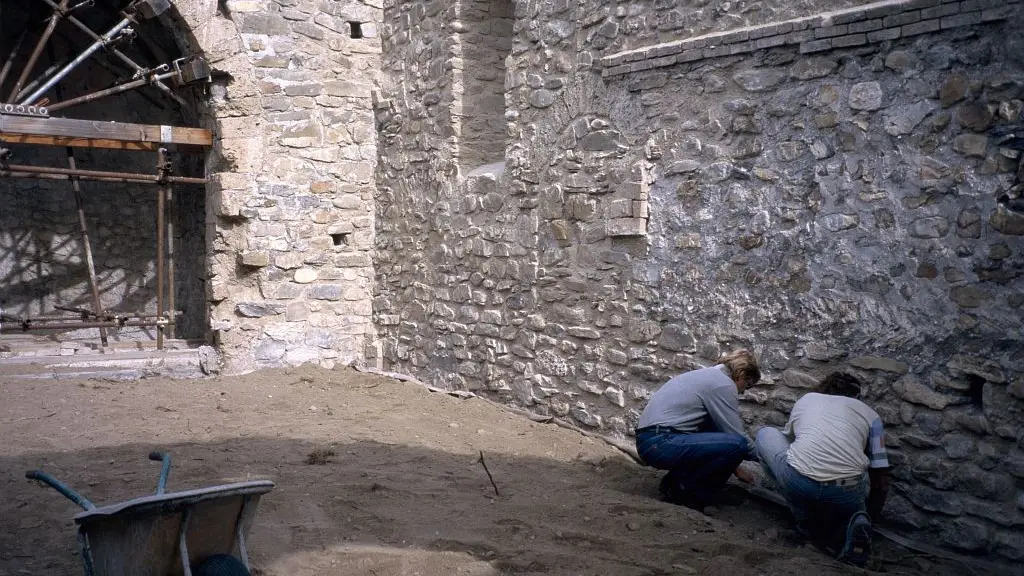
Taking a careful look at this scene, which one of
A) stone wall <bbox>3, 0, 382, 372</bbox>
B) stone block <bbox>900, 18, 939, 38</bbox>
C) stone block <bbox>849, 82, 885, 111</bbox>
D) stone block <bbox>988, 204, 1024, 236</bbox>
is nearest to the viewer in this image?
stone block <bbox>988, 204, 1024, 236</bbox>

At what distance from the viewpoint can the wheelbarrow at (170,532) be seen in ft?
9.16

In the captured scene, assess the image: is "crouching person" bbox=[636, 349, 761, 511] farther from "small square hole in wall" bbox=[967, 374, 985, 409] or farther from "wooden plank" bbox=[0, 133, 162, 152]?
"wooden plank" bbox=[0, 133, 162, 152]

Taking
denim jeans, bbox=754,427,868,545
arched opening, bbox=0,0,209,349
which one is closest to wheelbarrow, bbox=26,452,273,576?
denim jeans, bbox=754,427,868,545

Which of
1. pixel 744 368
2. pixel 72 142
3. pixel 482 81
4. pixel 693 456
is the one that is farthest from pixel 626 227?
pixel 72 142

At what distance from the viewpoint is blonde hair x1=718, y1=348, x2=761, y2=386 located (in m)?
4.62

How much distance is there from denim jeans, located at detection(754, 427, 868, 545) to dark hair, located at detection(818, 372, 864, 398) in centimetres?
37

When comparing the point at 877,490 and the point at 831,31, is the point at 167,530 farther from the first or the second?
the point at 831,31

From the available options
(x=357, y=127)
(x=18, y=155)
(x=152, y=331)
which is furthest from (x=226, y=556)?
(x=18, y=155)

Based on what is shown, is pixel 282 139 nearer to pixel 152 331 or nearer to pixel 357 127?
pixel 357 127

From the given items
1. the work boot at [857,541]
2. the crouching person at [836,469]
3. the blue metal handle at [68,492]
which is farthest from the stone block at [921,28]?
the blue metal handle at [68,492]

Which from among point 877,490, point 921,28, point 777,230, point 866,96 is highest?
point 921,28

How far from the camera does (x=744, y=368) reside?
461cm

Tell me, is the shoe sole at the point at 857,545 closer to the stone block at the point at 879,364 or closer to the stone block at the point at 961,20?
the stone block at the point at 879,364

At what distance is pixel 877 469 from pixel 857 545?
0.38m
